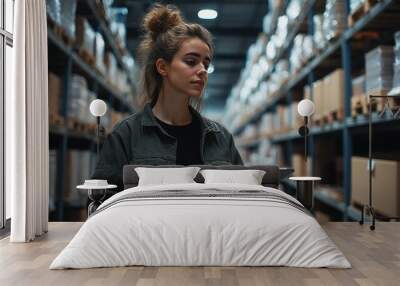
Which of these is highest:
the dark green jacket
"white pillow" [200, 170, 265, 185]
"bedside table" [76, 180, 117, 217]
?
the dark green jacket

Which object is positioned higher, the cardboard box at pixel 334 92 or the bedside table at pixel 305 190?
the cardboard box at pixel 334 92

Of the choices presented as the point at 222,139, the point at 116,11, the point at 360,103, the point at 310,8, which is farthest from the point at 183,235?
the point at 116,11

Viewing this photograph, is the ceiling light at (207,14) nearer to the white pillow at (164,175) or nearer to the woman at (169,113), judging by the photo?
the woman at (169,113)

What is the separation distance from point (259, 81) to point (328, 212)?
3599 mm

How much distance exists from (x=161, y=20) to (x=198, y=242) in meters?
2.69

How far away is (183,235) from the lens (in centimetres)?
317

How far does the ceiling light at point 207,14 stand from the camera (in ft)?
25.0

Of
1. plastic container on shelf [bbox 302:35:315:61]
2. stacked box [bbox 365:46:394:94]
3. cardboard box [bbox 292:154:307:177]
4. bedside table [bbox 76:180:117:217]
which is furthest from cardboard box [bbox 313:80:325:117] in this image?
bedside table [bbox 76:180:117:217]

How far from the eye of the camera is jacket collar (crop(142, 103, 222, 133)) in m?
5.08

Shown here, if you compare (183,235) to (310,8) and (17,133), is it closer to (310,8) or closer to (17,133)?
(17,133)

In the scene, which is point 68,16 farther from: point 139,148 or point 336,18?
point 336,18

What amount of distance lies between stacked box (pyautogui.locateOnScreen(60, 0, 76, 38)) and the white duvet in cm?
326

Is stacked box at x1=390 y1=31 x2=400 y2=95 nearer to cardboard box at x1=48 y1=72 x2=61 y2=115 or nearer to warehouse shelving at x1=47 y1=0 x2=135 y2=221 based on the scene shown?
warehouse shelving at x1=47 y1=0 x2=135 y2=221

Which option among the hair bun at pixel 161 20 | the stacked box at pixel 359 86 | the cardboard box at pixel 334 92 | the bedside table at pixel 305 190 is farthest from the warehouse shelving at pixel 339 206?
the hair bun at pixel 161 20
